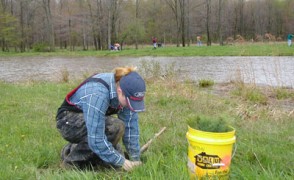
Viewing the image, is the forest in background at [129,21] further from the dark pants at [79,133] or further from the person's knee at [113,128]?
the person's knee at [113,128]

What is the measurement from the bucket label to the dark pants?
34.3 inches

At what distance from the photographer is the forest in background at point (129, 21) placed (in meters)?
37.8

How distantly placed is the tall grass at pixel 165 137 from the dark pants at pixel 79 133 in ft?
0.69

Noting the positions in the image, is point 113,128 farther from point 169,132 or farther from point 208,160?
point 169,132

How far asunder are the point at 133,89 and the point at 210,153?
0.74m

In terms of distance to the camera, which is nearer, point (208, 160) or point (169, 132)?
point (208, 160)

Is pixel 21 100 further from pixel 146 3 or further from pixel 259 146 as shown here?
pixel 146 3

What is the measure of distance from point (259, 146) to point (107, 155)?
1652 millimetres

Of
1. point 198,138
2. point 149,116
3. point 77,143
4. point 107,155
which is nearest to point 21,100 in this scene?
point 149,116

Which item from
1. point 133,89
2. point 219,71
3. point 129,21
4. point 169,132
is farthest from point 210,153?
point 129,21

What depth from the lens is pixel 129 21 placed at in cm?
3988

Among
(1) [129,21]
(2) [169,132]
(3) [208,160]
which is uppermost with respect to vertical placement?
(1) [129,21]

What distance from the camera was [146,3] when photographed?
49.8 metres

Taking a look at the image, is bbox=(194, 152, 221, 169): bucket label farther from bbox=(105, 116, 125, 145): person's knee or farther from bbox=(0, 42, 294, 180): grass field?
bbox=(105, 116, 125, 145): person's knee
